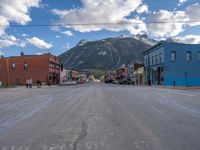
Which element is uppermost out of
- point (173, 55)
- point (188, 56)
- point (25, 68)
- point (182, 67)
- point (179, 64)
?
point (173, 55)

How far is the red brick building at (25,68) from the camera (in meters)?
89.2

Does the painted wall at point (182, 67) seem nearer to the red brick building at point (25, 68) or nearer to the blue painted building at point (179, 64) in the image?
the blue painted building at point (179, 64)

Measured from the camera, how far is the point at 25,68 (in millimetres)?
89562

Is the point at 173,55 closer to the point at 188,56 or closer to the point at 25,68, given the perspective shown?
the point at 188,56

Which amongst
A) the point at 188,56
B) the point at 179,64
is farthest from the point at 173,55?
the point at 188,56

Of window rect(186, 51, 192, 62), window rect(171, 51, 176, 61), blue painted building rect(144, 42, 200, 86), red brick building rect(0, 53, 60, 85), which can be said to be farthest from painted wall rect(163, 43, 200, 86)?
red brick building rect(0, 53, 60, 85)

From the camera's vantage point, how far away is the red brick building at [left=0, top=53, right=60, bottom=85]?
89188mm

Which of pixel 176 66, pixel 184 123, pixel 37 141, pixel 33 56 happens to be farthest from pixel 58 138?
pixel 33 56

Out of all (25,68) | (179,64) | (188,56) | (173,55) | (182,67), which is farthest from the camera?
(25,68)

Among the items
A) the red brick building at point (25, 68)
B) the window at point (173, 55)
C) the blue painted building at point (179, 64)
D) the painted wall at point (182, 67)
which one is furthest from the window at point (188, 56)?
the red brick building at point (25, 68)

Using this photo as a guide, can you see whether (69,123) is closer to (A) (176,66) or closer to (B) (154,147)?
(B) (154,147)

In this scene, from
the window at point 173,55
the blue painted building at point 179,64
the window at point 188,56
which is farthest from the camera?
the window at point 188,56

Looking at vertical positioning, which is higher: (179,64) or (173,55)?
(173,55)

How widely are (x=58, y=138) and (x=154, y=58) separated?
235ft
